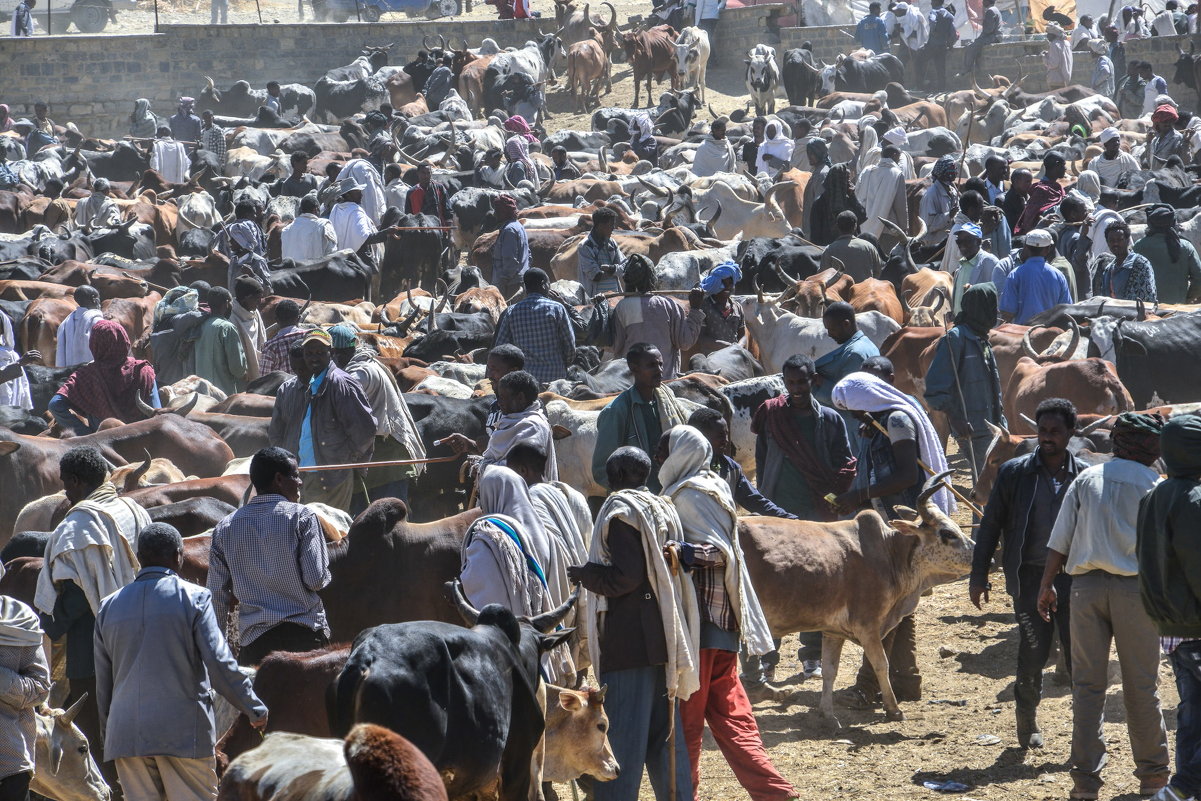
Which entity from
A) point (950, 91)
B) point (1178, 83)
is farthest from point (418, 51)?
point (1178, 83)

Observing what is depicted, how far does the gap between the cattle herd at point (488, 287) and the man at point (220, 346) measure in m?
0.20

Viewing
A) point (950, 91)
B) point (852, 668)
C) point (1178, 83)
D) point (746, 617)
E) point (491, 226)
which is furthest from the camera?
point (950, 91)

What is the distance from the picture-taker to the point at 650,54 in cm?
3431

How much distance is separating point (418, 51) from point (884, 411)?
1235 inches

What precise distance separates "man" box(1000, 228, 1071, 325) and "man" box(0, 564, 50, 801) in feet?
27.9

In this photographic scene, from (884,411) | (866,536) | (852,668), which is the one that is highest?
(884,411)

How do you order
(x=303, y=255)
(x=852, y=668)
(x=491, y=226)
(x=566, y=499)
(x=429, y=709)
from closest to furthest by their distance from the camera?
1. (x=429, y=709)
2. (x=566, y=499)
3. (x=852, y=668)
4. (x=303, y=255)
5. (x=491, y=226)

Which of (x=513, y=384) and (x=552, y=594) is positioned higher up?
(x=513, y=384)

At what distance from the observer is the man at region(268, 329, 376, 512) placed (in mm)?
8086

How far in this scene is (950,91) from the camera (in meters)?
35.7

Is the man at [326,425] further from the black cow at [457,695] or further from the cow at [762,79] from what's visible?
the cow at [762,79]

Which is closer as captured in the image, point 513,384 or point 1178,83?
point 513,384

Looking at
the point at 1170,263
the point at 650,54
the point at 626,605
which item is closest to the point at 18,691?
the point at 626,605

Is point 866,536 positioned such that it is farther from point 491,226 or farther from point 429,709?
point 491,226
